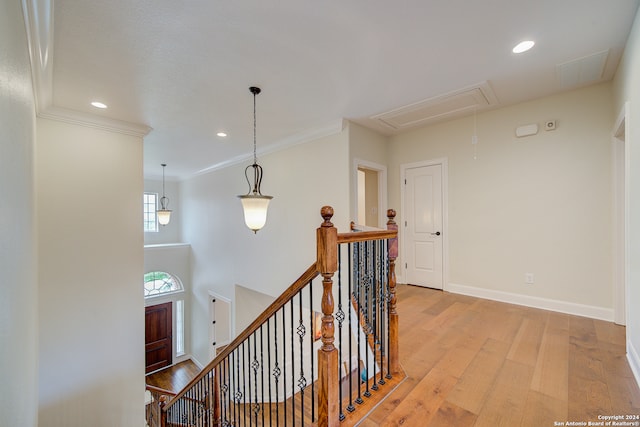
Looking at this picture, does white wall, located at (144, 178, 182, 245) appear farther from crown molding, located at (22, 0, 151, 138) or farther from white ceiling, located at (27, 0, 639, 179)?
white ceiling, located at (27, 0, 639, 179)

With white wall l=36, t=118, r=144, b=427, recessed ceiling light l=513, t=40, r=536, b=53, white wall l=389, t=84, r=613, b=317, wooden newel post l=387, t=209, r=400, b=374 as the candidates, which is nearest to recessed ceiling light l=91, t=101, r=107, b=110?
white wall l=36, t=118, r=144, b=427

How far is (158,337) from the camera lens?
7.47 m

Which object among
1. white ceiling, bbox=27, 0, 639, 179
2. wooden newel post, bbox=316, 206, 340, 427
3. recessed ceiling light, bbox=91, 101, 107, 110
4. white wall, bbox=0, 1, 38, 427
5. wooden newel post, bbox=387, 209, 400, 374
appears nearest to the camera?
white wall, bbox=0, 1, 38, 427

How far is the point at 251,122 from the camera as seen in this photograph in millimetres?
3719

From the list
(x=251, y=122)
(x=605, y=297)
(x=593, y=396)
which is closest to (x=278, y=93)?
(x=251, y=122)

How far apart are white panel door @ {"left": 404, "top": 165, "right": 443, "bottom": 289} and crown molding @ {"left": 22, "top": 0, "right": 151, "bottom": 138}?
419cm

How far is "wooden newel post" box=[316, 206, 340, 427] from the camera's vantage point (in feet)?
4.63

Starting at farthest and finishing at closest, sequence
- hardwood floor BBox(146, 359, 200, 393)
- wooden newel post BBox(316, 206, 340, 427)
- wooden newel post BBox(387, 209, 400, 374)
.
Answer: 1. hardwood floor BBox(146, 359, 200, 393)
2. wooden newel post BBox(387, 209, 400, 374)
3. wooden newel post BBox(316, 206, 340, 427)

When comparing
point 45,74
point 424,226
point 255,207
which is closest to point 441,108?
point 424,226

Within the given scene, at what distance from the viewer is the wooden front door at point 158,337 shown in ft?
23.9

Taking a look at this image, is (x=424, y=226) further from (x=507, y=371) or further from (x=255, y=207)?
(x=255, y=207)

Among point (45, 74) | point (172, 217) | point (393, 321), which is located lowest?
point (393, 321)

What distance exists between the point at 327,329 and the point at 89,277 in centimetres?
331

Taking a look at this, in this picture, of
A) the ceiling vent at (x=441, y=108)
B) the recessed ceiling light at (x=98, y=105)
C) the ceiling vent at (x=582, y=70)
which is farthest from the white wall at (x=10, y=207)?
the ceiling vent at (x=582, y=70)
